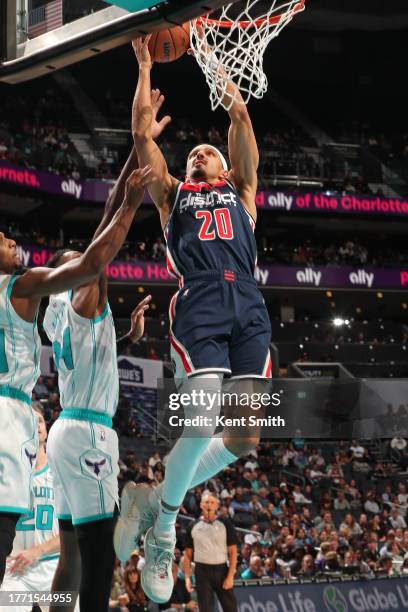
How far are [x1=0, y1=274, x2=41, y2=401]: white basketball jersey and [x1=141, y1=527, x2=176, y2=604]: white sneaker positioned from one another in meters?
1.21

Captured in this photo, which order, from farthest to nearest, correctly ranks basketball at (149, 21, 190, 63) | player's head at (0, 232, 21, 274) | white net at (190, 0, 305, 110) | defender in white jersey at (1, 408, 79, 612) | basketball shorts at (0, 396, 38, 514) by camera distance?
1. defender in white jersey at (1, 408, 79, 612)
2. white net at (190, 0, 305, 110)
3. basketball at (149, 21, 190, 63)
4. player's head at (0, 232, 21, 274)
5. basketball shorts at (0, 396, 38, 514)

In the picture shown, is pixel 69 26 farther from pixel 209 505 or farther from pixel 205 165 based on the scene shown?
pixel 209 505

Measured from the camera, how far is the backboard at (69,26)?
4660 millimetres

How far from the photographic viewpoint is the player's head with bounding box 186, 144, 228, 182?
5668 millimetres

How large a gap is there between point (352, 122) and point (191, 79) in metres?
5.84

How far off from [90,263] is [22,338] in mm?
604

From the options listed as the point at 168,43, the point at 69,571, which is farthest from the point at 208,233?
→ the point at 69,571

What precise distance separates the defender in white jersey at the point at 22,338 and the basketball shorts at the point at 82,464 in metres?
0.35

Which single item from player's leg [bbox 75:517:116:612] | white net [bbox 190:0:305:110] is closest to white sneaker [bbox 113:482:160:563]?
player's leg [bbox 75:517:116:612]

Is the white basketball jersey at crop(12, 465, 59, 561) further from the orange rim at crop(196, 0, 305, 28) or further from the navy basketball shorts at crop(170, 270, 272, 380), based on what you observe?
the orange rim at crop(196, 0, 305, 28)

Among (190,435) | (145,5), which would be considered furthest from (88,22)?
(190,435)

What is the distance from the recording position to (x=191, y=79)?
3166 centimetres

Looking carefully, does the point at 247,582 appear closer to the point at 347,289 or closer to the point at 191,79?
the point at 347,289

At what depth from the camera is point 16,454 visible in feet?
15.0
